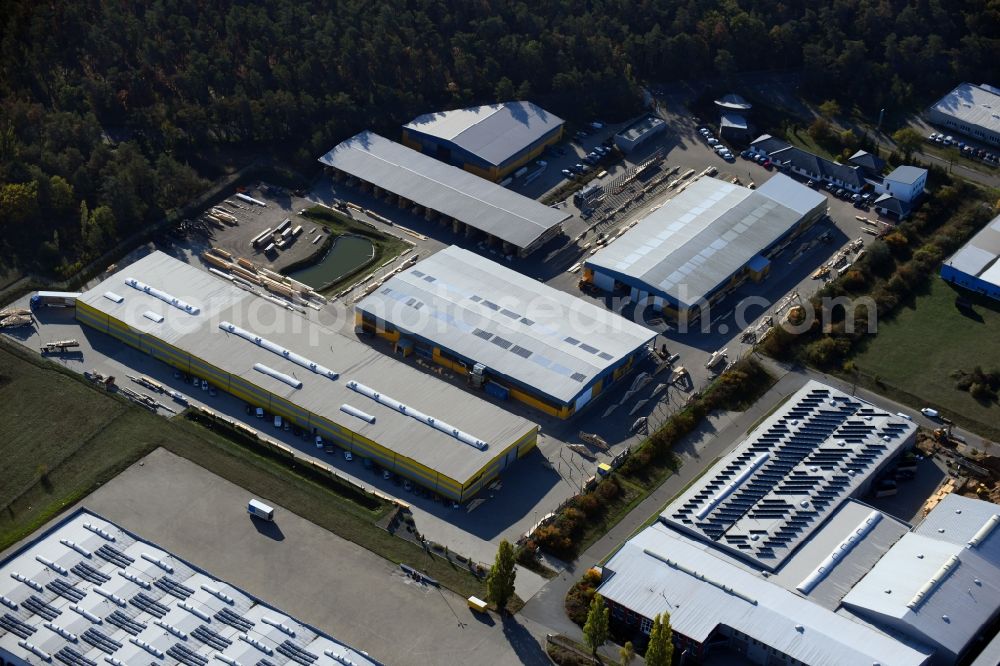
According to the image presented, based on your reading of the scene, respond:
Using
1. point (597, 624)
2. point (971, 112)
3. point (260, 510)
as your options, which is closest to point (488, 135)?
point (971, 112)

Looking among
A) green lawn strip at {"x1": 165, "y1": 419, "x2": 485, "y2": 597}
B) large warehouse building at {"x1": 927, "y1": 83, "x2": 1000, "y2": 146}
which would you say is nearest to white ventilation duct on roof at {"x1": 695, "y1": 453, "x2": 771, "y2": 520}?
green lawn strip at {"x1": 165, "y1": 419, "x2": 485, "y2": 597}

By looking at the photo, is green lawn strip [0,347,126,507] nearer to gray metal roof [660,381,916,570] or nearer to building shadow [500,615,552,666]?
building shadow [500,615,552,666]

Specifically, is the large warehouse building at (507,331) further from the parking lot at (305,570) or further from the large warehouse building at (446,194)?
the parking lot at (305,570)

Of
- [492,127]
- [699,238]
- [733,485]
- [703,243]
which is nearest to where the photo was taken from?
[733,485]

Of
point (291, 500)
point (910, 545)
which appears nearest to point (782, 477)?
point (910, 545)

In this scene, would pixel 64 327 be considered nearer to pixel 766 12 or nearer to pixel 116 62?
pixel 116 62

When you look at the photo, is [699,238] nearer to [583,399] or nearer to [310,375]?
[583,399]

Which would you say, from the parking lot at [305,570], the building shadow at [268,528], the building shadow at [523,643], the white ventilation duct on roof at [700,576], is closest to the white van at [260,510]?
the building shadow at [268,528]
